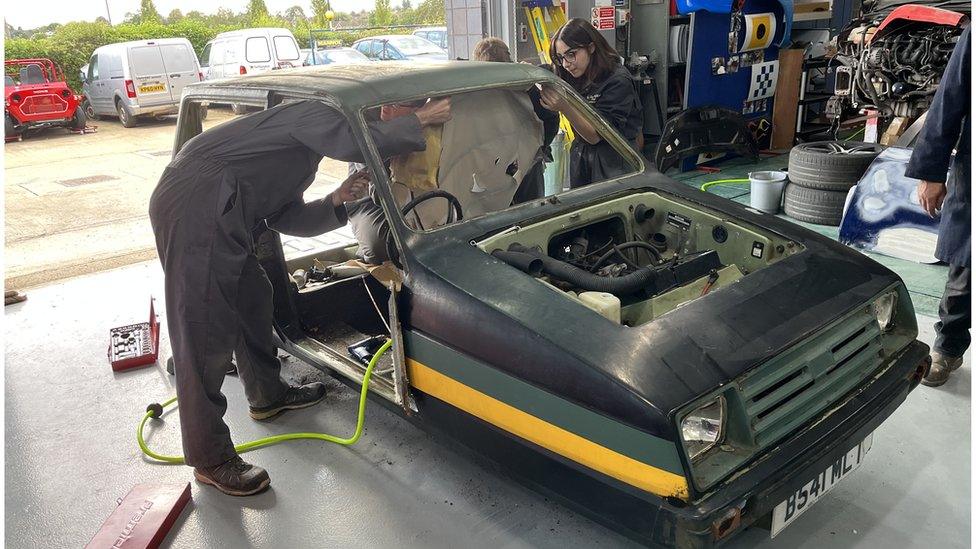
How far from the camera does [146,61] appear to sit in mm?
13422

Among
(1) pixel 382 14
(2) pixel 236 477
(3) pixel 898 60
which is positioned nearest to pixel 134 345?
(2) pixel 236 477

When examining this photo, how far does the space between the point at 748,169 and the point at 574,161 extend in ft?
13.4

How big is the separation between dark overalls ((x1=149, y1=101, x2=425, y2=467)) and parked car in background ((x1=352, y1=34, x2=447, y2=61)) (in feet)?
35.0

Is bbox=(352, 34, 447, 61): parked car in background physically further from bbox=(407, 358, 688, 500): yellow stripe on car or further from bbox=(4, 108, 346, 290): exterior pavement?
bbox=(407, 358, 688, 500): yellow stripe on car

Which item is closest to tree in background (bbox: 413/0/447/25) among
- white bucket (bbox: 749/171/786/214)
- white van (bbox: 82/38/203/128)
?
white van (bbox: 82/38/203/128)

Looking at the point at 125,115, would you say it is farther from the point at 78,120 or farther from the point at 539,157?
the point at 539,157

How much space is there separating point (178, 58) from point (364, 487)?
Answer: 43.4 ft

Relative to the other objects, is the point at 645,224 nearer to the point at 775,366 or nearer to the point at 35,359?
the point at 775,366

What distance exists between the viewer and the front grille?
6.48ft

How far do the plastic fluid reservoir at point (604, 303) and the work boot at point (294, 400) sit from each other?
166cm

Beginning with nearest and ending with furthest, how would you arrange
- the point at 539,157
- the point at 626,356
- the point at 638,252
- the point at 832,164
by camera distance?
the point at 626,356 < the point at 638,252 < the point at 539,157 < the point at 832,164

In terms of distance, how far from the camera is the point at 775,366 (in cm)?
202

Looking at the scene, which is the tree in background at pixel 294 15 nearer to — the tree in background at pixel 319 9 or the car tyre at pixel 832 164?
the tree in background at pixel 319 9

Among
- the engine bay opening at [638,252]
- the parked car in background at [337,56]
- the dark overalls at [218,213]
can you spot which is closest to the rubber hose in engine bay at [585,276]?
the engine bay opening at [638,252]
